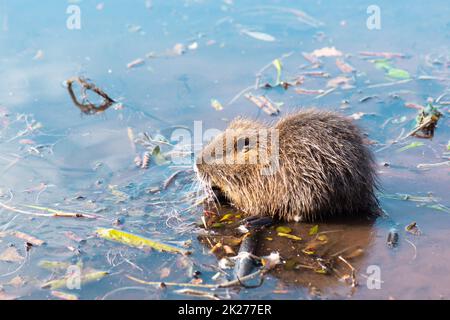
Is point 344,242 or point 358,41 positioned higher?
point 358,41

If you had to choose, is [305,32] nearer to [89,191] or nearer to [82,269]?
[89,191]

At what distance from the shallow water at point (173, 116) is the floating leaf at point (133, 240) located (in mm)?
59

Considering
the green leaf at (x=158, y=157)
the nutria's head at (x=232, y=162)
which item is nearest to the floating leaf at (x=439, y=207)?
the nutria's head at (x=232, y=162)

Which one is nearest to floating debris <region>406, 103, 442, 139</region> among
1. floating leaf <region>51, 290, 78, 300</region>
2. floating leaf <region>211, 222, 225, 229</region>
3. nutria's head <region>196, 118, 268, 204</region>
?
nutria's head <region>196, 118, 268, 204</region>

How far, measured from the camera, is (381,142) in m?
6.20

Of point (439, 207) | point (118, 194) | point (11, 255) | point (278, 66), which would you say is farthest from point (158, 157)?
point (439, 207)

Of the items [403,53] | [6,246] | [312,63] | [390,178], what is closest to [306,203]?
[390,178]

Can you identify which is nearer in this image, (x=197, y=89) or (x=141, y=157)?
(x=141, y=157)

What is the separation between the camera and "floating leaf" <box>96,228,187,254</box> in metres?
4.55

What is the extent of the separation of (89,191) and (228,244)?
4.99 feet

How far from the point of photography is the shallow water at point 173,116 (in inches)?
171

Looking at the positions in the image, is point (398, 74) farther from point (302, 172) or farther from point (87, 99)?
point (87, 99)

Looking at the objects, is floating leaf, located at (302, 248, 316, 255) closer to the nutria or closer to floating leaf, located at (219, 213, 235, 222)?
the nutria

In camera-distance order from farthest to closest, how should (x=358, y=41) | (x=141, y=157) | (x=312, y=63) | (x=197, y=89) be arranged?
(x=358, y=41) → (x=312, y=63) → (x=197, y=89) → (x=141, y=157)
